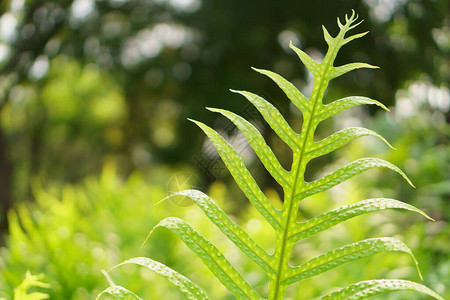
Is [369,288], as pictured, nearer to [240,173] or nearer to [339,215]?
[339,215]

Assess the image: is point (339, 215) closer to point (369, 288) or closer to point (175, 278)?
point (369, 288)

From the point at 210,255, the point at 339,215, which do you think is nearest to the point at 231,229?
the point at 210,255

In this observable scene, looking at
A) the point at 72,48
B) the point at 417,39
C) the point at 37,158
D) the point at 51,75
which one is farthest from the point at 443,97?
the point at 37,158

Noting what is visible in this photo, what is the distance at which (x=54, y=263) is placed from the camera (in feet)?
5.89

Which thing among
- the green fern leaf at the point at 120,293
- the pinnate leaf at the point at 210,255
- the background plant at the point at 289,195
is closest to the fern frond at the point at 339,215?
the background plant at the point at 289,195

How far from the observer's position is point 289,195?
0.73 m

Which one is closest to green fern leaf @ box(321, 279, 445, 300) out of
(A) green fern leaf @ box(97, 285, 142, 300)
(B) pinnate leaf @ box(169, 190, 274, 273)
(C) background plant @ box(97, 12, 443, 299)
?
(C) background plant @ box(97, 12, 443, 299)

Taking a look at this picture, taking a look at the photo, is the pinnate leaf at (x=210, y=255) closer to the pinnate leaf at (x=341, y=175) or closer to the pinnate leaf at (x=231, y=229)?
the pinnate leaf at (x=231, y=229)

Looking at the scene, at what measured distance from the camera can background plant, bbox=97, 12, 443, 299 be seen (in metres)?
0.69

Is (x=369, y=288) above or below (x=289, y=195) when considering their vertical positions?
below

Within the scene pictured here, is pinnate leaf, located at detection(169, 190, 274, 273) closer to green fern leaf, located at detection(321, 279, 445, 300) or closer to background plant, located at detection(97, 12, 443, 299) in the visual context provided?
background plant, located at detection(97, 12, 443, 299)

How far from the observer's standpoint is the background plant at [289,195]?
2.25 feet

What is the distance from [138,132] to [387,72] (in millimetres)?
11540

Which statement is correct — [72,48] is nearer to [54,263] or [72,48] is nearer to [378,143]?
[378,143]
